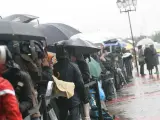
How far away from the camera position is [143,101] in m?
11.9

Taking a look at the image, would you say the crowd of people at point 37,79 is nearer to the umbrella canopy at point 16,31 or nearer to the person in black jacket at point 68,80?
the person in black jacket at point 68,80

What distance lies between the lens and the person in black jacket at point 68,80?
6.50 metres

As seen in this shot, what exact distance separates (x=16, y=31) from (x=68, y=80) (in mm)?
1238

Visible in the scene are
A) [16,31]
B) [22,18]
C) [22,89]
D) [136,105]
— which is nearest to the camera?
[22,89]

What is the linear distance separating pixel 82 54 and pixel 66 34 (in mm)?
1903

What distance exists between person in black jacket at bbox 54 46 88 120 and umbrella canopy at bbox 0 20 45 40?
2.59 feet

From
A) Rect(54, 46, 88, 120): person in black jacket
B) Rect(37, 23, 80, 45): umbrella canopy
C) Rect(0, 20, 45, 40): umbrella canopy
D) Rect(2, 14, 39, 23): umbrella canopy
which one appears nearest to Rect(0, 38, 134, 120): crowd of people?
Rect(54, 46, 88, 120): person in black jacket

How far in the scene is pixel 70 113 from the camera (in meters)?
6.49

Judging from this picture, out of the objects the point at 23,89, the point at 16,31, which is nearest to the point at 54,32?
the point at 16,31

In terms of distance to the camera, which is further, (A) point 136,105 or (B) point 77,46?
(A) point 136,105

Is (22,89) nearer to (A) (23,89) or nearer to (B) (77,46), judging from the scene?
(A) (23,89)

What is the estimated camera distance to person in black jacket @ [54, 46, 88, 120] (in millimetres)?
6496

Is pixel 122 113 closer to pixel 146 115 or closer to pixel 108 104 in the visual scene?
pixel 146 115

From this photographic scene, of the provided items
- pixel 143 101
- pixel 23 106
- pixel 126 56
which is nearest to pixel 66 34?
pixel 143 101
